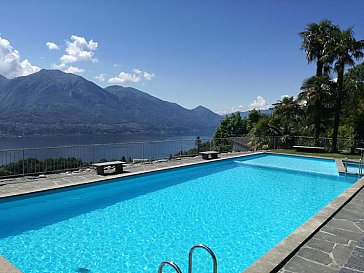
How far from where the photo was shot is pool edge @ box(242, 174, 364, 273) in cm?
342

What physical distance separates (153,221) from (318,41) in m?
19.2

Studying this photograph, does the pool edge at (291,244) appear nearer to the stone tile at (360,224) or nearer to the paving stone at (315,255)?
the paving stone at (315,255)

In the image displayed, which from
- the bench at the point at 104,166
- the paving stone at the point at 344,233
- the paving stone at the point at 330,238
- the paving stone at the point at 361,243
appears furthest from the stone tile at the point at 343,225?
the bench at the point at 104,166

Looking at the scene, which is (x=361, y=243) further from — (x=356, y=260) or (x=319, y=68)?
(x=319, y=68)

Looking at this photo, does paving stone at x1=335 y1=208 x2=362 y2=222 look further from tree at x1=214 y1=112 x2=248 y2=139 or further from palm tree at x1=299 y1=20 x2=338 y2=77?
tree at x1=214 y1=112 x2=248 y2=139

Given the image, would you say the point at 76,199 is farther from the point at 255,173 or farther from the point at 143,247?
the point at 255,173

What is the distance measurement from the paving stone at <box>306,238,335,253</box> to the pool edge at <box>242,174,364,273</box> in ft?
0.25

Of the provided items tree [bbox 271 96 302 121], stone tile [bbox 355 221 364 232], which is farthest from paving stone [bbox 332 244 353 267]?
tree [bbox 271 96 302 121]

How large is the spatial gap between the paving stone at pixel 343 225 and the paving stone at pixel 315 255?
1256mm

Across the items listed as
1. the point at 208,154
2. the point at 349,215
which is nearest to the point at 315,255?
the point at 349,215

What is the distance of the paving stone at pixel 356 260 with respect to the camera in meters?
3.42

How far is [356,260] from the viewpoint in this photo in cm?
358

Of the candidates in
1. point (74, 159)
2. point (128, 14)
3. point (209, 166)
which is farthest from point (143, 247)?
point (128, 14)

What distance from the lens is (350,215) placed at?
5480 mm
